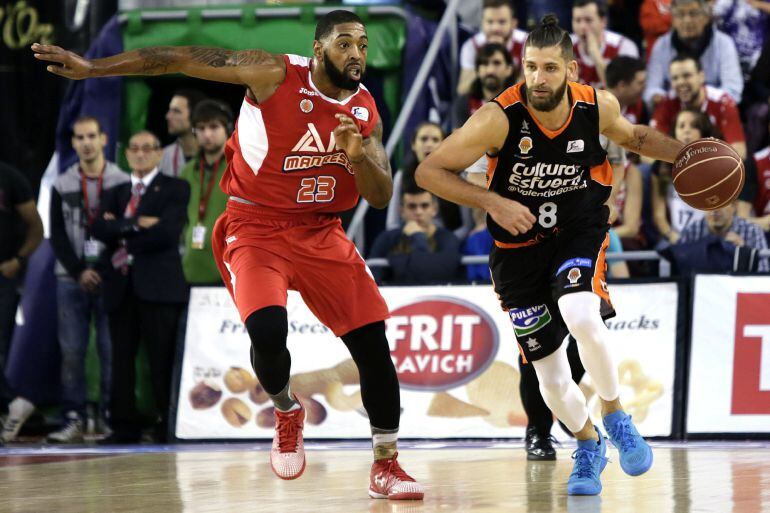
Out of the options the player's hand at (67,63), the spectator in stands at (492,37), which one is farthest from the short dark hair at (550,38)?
the spectator in stands at (492,37)

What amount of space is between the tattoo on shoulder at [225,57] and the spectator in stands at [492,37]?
16.6 feet

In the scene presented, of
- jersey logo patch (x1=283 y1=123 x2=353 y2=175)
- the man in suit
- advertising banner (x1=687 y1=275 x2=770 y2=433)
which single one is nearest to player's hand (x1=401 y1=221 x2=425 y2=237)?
the man in suit

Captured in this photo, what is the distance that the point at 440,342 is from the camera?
9711 mm

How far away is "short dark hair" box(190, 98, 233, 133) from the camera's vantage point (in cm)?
1009

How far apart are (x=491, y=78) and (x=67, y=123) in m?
3.89

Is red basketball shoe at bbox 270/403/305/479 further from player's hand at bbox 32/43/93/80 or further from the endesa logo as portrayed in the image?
the endesa logo

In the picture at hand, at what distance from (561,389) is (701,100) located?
15.7 feet

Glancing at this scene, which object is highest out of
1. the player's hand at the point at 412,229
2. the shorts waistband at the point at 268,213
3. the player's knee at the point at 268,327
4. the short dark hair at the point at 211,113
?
the short dark hair at the point at 211,113

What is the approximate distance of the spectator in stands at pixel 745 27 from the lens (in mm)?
11461

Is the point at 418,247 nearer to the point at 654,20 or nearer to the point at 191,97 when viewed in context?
the point at 191,97

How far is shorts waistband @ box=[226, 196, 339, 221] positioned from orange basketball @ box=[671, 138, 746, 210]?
1.76 metres

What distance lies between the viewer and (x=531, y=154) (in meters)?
6.30

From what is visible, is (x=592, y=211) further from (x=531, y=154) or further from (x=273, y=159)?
(x=273, y=159)

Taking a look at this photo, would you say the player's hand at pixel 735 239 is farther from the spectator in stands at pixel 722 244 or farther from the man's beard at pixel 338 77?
the man's beard at pixel 338 77
